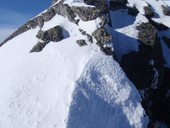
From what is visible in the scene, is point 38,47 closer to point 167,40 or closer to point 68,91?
point 68,91

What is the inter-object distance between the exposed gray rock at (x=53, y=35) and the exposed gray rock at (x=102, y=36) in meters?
5.31

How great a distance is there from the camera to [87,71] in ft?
153

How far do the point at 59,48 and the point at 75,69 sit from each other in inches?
225

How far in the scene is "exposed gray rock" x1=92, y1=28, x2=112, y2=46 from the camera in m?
50.2

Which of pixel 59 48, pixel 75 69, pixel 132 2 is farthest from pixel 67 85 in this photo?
pixel 132 2

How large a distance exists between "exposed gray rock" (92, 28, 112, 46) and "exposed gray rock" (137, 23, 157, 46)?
6.05 m

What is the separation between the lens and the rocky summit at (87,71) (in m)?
43.4

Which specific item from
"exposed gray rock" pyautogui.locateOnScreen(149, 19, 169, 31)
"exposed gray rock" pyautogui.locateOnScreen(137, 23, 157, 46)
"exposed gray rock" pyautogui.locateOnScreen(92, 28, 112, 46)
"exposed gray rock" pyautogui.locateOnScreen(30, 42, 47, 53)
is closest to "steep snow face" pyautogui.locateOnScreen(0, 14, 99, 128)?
"exposed gray rock" pyautogui.locateOnScreen(30, 42, 47, 53)

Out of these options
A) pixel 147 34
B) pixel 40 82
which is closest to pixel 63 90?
pixel 40 82

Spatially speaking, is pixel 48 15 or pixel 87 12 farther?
pixel 48 15

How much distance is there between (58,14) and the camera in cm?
5944

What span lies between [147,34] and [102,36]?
7.64 meters

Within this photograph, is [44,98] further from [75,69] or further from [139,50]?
[139,50]

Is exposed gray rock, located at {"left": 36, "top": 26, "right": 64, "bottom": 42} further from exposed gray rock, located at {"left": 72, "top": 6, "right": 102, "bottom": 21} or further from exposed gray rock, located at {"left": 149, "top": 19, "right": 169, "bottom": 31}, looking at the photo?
exposed gray rock, located at {"left": 149, "top": 19, "right": 169, "bottom": 31}
